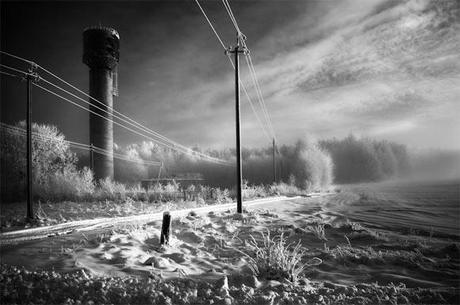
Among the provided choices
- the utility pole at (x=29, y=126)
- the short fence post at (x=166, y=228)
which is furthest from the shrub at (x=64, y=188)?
the short fence post at (x=166, y=228)

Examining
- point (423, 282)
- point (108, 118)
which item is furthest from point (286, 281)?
point (108, 118)

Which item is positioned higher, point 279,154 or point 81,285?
point 279,154

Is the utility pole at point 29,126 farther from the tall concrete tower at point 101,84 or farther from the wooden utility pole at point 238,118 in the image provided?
the tall concrete tower at point 101,84

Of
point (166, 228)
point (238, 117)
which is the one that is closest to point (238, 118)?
point (238, 117)

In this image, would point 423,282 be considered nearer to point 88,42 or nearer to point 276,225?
point 276,225

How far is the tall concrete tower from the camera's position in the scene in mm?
33938

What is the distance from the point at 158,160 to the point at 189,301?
200 feet

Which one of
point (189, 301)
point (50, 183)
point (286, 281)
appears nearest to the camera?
point (189, 301)

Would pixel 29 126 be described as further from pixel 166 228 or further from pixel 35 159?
pixel 35 159

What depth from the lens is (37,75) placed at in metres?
16.0

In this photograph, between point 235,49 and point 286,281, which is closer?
point 286,281

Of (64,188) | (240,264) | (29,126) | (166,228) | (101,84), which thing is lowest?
(240,264)

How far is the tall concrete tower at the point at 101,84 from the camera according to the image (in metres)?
33.9

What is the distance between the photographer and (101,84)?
34688 millimetres
